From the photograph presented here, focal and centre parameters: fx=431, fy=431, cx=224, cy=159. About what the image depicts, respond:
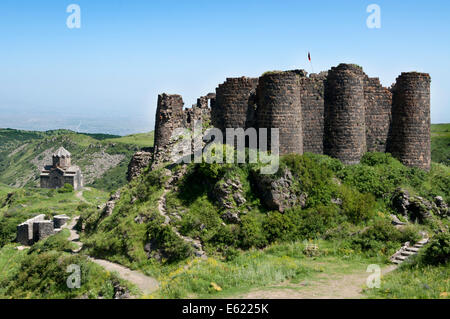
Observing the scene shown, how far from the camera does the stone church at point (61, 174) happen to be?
240ft

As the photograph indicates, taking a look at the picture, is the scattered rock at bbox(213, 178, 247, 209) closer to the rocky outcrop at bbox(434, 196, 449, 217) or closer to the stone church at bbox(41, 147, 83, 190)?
the rocky outcrop at bbox(434, 196, 449, 217)

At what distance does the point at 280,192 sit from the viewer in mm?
20344

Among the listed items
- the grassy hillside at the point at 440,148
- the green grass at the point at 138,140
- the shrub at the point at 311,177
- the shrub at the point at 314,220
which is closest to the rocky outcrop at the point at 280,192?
the shrub at the point at 311,177

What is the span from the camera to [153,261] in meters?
18.5

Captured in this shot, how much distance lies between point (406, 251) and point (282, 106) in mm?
9082

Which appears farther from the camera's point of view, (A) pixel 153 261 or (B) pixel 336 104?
(B) pixel 336 104

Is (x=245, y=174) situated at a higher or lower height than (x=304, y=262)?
higher

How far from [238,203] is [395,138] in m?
10.7

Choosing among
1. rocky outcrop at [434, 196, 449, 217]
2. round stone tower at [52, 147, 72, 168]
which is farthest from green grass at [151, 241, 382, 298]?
round stone tower at [52, 147, 72, 168]

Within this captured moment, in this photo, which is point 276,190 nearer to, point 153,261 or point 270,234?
point 270,234

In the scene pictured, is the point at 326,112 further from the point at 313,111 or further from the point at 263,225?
the point at 263,225

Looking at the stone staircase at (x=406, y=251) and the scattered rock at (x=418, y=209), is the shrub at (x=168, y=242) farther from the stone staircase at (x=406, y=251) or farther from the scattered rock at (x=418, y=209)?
the scattered rock at (x=418, y=209)

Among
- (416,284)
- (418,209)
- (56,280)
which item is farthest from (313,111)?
(56,280)
